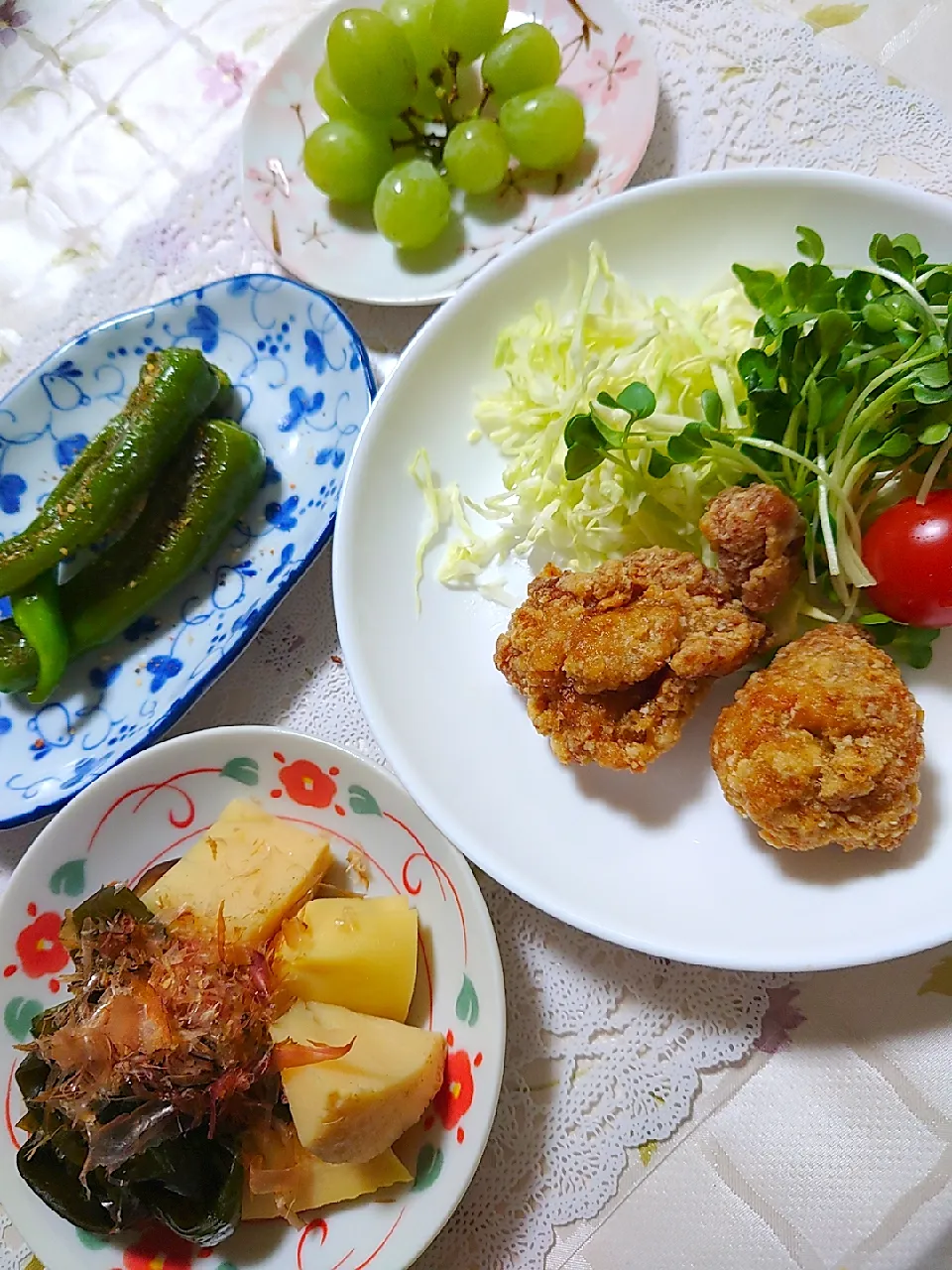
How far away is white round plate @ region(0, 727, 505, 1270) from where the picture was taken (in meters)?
1.72

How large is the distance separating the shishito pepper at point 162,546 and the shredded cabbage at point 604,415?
0.52 metres

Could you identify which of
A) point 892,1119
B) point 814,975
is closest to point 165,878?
point 814,975

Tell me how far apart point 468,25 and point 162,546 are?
53.8 inches

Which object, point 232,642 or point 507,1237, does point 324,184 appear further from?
point 507,1237

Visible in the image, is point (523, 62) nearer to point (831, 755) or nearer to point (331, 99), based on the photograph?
point (331, 99)

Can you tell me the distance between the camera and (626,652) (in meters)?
1.63

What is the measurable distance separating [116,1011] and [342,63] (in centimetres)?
208

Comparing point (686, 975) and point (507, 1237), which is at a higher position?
point (686, 975)

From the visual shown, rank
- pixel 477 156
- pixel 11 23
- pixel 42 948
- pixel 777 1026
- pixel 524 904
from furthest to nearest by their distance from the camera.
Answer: pixel 11 23
pixel 477 156
pixel 42 948
pixel 524 904
pixel 777 1026

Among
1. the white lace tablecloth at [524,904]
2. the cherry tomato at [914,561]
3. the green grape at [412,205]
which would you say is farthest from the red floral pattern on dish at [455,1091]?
the green grape at [412,205]

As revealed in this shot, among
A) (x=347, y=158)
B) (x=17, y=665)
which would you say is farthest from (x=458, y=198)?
(x=17, y=665)

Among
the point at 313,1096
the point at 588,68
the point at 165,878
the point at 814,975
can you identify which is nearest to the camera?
the point at 313,1096

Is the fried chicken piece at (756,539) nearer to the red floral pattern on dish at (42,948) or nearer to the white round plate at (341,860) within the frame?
the white round plate at (341,860)

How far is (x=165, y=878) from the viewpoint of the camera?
1.92 meters
